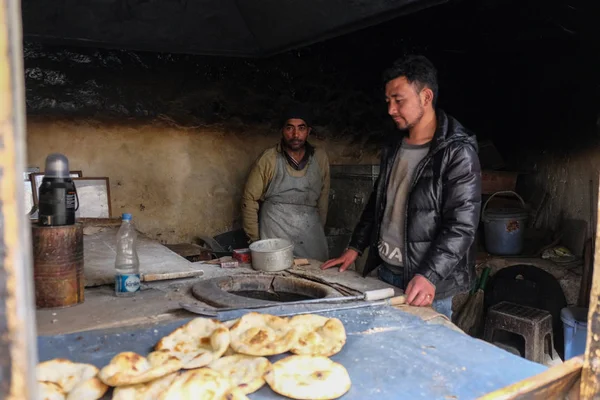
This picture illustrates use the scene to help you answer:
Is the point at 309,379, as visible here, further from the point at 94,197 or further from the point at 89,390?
the point at 94,197

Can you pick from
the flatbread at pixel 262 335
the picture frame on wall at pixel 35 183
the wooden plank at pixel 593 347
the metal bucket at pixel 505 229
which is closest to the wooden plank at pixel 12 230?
the flatbread at pixel 262 335

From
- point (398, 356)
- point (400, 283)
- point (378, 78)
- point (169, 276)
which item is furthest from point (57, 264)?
point (378, 78)

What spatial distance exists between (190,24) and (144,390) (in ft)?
10.0

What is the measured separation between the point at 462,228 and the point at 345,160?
10.2 ft

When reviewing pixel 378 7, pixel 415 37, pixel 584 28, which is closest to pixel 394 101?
pixel 378 7

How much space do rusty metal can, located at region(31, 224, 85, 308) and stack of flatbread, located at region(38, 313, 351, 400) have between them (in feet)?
1.81

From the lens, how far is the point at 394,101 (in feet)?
7.43

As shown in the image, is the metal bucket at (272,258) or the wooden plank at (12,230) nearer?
the wooden plank at (12,230)

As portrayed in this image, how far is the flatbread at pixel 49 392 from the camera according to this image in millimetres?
1104

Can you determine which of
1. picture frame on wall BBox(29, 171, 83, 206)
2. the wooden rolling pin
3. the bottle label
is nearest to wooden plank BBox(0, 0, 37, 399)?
the bottle label

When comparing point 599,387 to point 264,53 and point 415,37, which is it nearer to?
point 264,53

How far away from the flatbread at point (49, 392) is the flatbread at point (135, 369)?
0.09 metres

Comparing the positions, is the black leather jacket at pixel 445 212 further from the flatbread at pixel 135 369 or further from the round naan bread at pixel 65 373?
the round naan bread at pixel 65 373

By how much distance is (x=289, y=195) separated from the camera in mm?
3975
